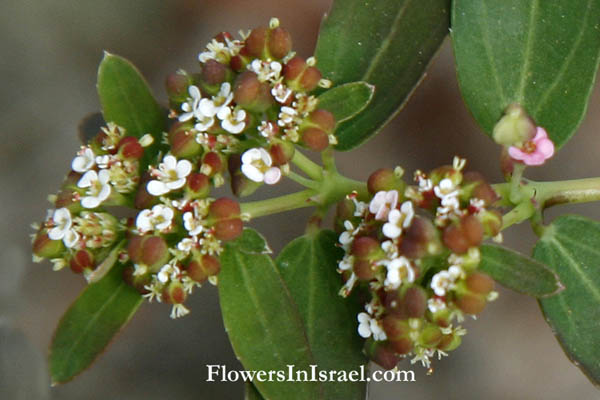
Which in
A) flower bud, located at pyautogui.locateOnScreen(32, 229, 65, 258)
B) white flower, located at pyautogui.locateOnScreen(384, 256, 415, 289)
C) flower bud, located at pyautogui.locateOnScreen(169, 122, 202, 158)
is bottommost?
white flower, located at pyautogui.locateOnScreen(384, 256, 415, 289)

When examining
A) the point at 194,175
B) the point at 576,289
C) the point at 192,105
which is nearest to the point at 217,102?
the point at 192,105

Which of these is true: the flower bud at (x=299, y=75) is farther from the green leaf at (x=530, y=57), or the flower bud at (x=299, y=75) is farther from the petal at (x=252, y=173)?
the green leaf at (x=530, y=57)

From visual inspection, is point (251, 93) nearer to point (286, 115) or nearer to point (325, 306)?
point (286, 115)

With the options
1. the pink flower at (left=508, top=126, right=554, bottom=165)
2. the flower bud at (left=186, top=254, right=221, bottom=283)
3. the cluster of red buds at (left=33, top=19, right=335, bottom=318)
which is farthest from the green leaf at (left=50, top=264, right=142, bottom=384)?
the pink flower at (left=508, top=126, right=554, bottom=165)

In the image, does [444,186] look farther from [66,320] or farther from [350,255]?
[66,320]

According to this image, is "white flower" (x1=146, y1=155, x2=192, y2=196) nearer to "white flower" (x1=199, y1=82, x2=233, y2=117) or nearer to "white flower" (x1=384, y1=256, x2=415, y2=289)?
"white flower" (x1=199, y1=82, x2=233, y2=117)
